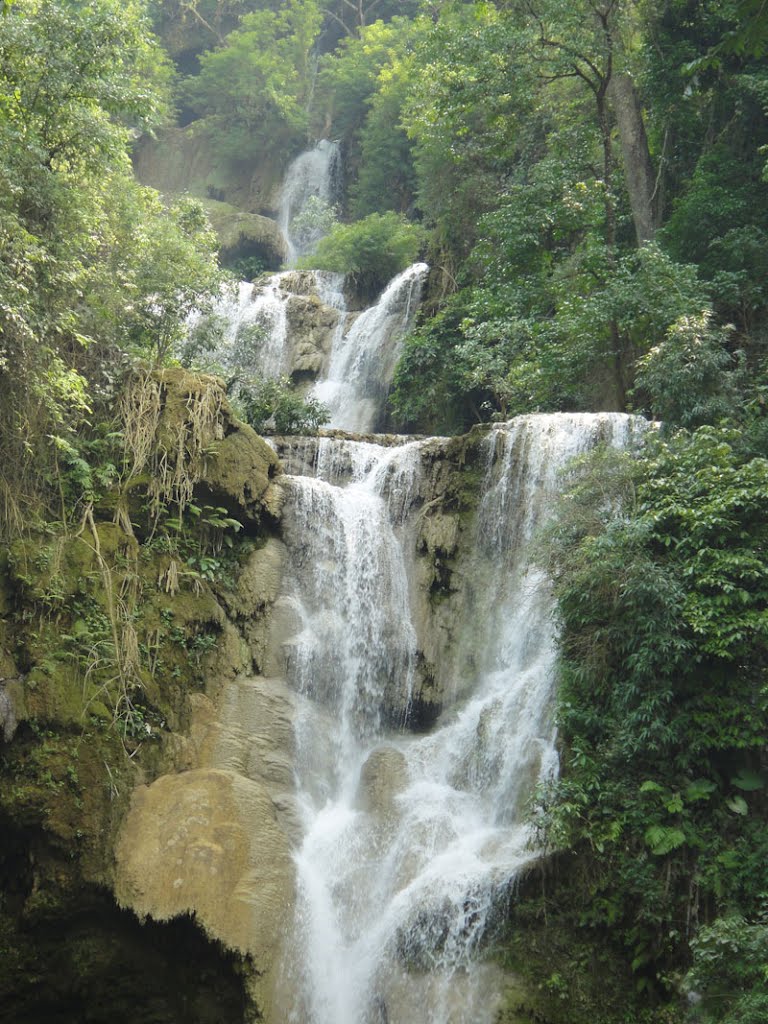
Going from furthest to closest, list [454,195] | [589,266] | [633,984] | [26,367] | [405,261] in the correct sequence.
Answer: [405,261] < [454,195] < [589,266] < [26,367] < [633,984]

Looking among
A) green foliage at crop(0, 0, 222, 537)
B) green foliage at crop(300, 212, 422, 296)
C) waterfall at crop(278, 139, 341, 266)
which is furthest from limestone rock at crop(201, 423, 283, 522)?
waterfall at crop(278, 139, 341, 266)

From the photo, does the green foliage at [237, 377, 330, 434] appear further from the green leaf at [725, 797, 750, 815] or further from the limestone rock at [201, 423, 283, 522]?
the green leaf at [725, 797, 750, 815]

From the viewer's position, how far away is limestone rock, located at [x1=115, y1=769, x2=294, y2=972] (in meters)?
8.05

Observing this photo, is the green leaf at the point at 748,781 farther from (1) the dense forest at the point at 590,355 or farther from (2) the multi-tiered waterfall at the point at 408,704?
(2) the multi-tiered waterfall at the point at 408,704

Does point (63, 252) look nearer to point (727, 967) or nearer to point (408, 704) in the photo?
point (408, 704)

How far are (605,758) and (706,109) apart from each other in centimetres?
1395

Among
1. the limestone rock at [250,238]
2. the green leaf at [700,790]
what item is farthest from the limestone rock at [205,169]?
the green leaf at [700,790]

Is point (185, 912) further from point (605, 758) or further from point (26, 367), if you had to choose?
point (26, 367)

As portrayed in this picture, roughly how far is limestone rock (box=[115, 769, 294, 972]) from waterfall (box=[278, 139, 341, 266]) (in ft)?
91.2

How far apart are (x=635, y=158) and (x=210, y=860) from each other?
1434cm

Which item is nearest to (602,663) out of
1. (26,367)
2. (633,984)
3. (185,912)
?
(633,984)

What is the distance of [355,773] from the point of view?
34.6ft

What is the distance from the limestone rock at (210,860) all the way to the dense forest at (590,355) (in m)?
2.51

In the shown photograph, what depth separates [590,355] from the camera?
14070mm
